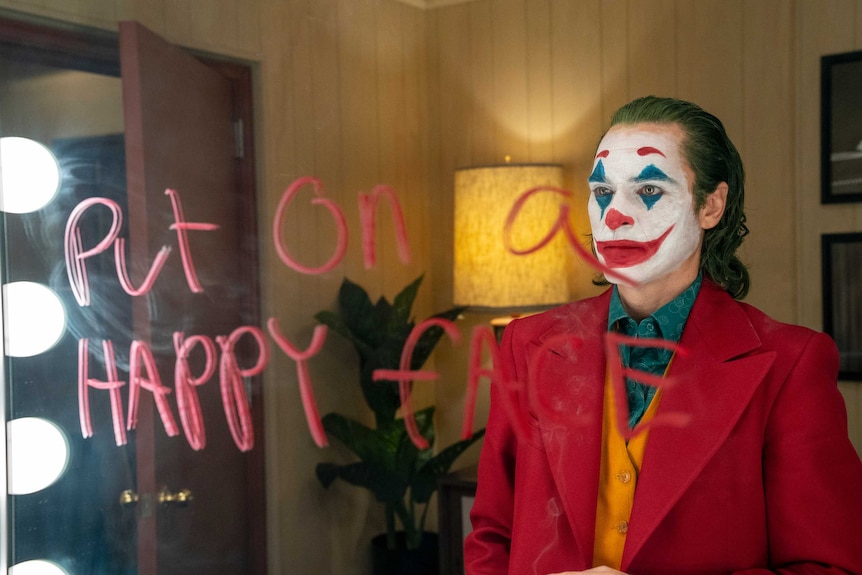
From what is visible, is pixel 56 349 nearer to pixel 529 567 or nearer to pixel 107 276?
pixel 107 276

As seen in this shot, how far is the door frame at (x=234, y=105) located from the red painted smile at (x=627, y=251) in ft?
2.02

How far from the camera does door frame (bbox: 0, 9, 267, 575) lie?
1.28 metres

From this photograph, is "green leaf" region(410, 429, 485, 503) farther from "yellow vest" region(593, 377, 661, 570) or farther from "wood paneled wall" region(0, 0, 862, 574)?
"yellow vest" region(593, 377, 661, 570)

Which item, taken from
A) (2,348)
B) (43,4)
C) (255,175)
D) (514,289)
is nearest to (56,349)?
(2,348)

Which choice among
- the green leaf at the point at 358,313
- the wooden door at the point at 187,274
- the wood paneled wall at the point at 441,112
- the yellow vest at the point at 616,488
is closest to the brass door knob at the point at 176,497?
the wooden door at the point at 187,274

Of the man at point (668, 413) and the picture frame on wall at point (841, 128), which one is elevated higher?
the picture frame on wall at point (841, 128)

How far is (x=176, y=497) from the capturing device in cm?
135

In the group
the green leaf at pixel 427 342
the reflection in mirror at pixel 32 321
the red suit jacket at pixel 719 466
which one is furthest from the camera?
the reflection in mirror at pixel 32 321

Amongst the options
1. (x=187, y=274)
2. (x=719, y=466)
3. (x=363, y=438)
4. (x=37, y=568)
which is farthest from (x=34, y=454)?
(x=719, y=466)

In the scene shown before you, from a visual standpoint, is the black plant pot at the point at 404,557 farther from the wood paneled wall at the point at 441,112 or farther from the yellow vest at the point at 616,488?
the yellow vest at the point at 616,488

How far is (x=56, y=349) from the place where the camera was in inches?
52.2

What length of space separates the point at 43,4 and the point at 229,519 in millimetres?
839

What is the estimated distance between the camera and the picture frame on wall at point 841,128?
1223mm

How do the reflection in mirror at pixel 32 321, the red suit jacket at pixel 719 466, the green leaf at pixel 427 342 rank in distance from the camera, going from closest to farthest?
the red suit jacket at pixel 719 466
the green leaf at pixel 427 342
the reflection in mirror at pixel 32 321
